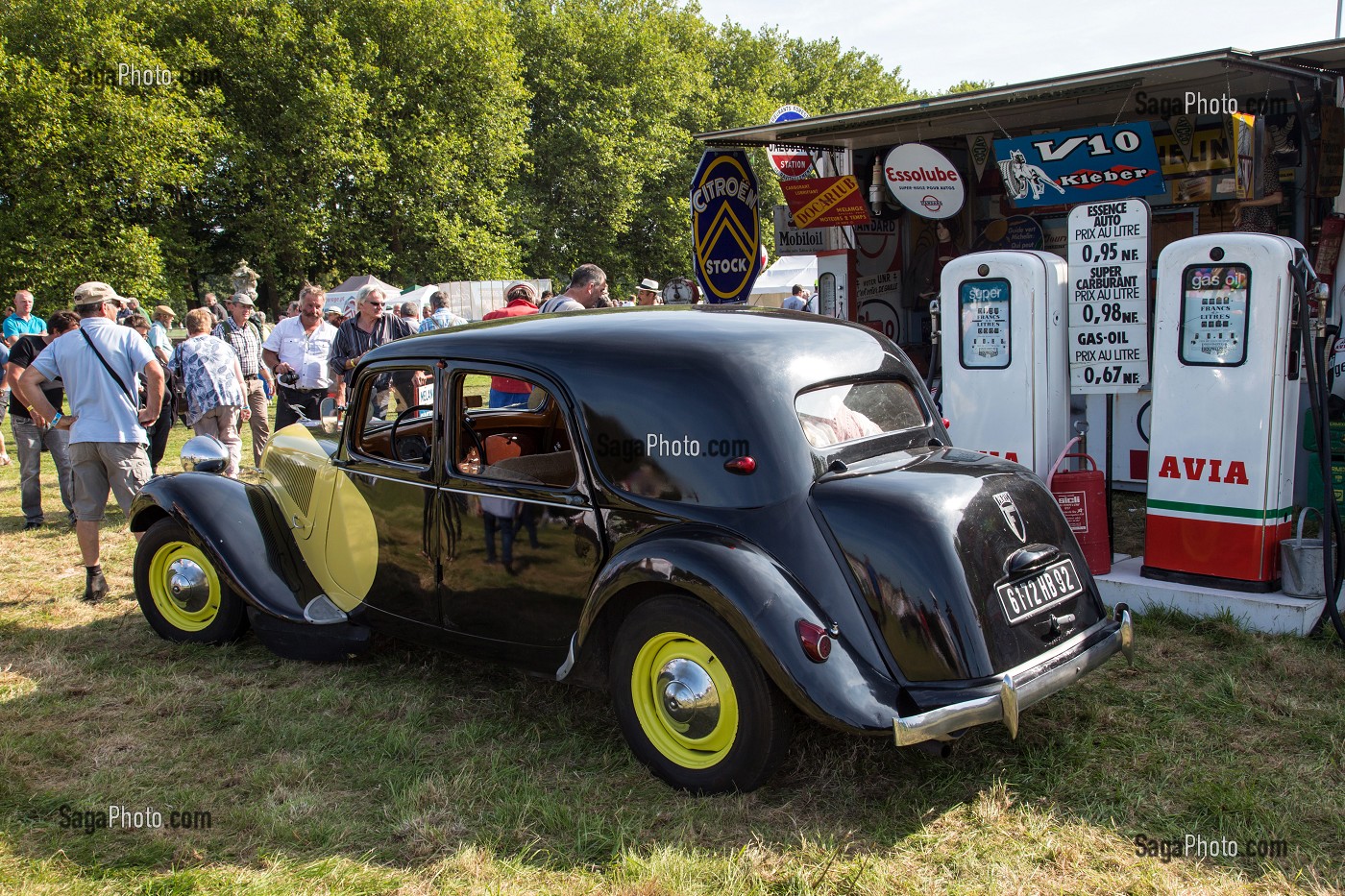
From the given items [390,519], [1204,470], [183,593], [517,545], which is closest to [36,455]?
[183,593]

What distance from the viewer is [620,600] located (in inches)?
140

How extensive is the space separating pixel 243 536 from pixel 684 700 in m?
2.56

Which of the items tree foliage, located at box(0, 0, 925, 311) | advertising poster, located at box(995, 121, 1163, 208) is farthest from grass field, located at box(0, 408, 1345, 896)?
tree foliage, located at box(0, 0, 925, 311)

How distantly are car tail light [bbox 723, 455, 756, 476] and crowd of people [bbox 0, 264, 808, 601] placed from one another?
149 cm

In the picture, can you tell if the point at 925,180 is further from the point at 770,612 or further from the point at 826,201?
the point at 770,612

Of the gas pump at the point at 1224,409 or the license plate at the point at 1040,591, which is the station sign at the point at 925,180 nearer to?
the gas pump at the point at 1224,409

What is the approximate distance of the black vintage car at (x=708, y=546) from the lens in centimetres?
317

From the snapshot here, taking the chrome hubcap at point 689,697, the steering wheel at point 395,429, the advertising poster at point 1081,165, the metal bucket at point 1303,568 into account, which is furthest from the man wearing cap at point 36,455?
the metal bucket at point 1303,568

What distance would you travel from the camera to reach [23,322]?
35.6 ft

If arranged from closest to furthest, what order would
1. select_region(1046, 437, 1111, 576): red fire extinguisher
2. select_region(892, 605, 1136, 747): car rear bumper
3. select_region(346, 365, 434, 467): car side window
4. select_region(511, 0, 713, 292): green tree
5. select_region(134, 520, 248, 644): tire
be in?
select_region(892, 605, 1136, 747): car rear bumper < select_region(346, 365, 434, 467): car side window < select_region(134, 520, 248, 644): tire < select_region(1046, 437, 1111, 576): red fire extinguisher < select_region(511, 0, 713, 292): green tree

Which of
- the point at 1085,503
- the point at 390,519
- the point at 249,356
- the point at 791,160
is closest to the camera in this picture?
the point at 390,519

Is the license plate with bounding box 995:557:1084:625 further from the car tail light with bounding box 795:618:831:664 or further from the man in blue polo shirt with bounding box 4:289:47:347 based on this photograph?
the man in blue polo shirt with bounding box 4:289:47:347

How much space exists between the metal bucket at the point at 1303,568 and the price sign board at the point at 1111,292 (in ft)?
3.59

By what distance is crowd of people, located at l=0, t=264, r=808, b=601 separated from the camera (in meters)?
5.80
